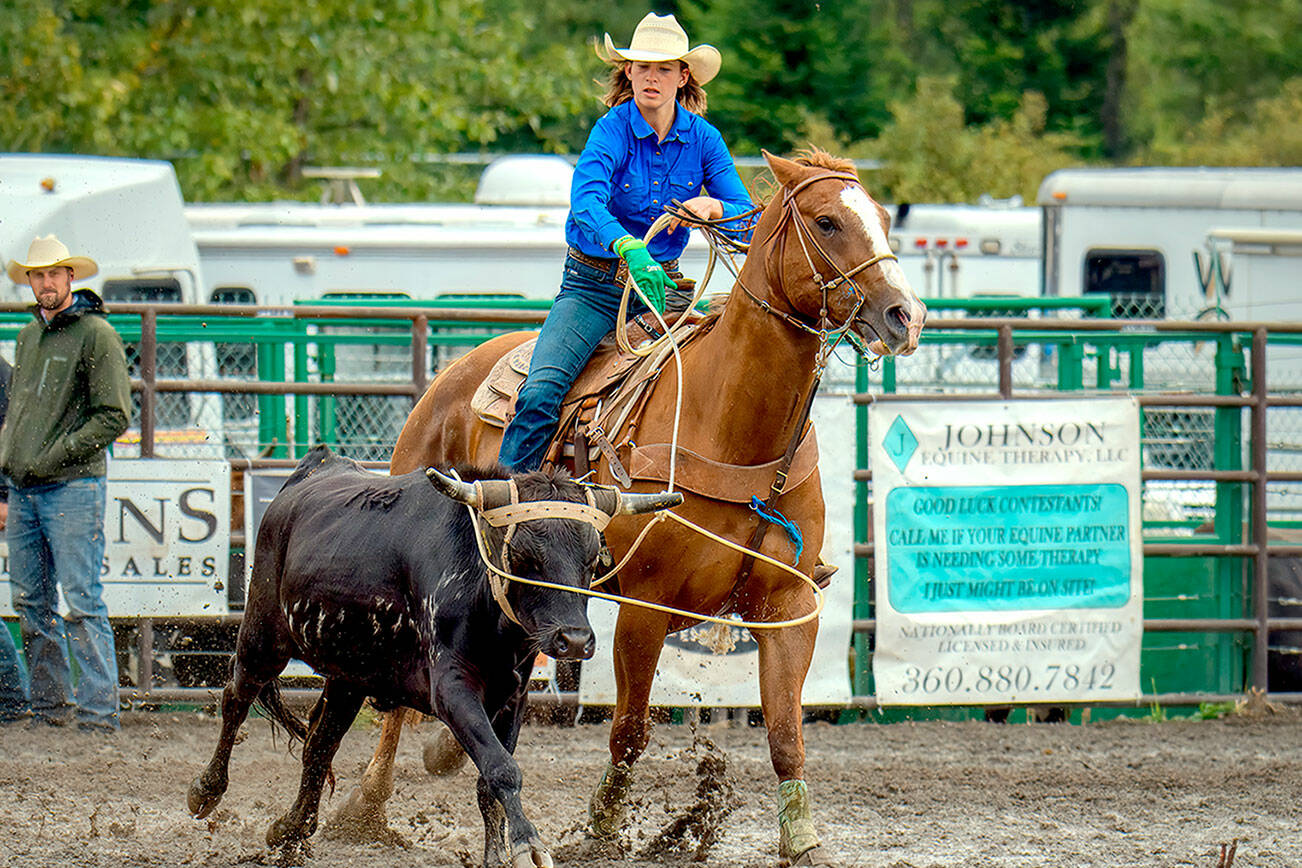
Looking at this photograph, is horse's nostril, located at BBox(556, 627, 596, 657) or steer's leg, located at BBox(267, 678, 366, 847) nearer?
horse's nostril, located at BBox(556, 627, 596, 657)

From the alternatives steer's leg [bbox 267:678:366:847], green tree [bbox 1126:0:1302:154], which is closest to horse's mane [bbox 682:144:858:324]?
steer's leg [bbox 267:678:366:847]

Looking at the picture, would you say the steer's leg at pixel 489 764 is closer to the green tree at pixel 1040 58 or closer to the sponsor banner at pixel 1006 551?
the sponsor banner at pixel 1006 551

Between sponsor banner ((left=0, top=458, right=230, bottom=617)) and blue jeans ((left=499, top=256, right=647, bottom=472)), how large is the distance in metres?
2.79

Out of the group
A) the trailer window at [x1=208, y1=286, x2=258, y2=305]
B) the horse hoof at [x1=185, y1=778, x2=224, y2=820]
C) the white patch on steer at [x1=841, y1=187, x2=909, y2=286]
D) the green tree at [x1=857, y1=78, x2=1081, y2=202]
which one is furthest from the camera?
the green tree at [x1=857, y1=78, x2=1081, y2=202]

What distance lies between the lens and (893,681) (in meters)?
8.20

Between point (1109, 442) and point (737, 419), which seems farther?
point (1109, 442)

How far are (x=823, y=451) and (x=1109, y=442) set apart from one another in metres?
1.48

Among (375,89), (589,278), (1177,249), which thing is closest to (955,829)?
(589,278)

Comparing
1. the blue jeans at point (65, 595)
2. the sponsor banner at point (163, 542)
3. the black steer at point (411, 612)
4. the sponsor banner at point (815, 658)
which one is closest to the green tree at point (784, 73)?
the sponsor banner at point (815, 658)

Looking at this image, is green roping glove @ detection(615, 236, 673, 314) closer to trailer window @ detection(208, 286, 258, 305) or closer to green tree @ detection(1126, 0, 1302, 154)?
trailer window @ detection(208, 286, 258, 305)

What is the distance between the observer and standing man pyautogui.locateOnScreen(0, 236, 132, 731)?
7.70m

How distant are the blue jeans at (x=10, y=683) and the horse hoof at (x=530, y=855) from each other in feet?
15.1

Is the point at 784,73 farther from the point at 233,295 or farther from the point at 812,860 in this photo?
the point at 812,860

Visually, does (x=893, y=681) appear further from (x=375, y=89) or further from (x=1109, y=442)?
(x=375, y=89)
